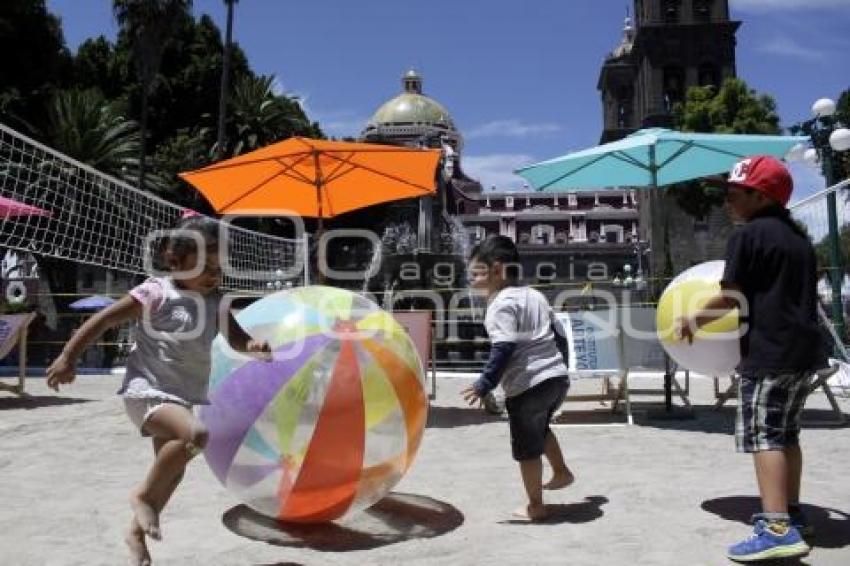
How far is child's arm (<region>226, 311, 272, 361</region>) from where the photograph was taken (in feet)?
13.5

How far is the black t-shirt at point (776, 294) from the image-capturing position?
392 cm

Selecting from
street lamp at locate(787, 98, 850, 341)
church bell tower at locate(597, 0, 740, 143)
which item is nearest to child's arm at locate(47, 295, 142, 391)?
street lamp at locate(787, 98, 850, 341)

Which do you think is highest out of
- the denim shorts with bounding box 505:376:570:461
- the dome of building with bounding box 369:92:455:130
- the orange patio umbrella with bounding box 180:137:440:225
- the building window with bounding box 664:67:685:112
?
the dome of building with bounding box 369:92:455:130

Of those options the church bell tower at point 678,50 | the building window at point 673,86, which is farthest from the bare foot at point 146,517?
the building window at point 673,86

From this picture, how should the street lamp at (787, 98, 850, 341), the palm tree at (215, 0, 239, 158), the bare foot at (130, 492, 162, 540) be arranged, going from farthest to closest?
the palm tree at (215, 0, 239, 158)
the street lamp at (787, 98, 850, 341)
the bare foot at (130, 492, 162, 540)

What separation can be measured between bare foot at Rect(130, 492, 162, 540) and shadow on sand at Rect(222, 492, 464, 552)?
917 mm

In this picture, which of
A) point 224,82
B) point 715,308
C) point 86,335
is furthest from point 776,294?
point 224,82

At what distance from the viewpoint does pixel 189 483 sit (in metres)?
5.79

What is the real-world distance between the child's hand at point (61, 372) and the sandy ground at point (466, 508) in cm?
98

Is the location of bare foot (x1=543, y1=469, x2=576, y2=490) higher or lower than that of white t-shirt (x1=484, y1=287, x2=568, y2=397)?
lower

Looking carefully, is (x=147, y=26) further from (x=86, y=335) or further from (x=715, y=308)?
(x=715, y=308)

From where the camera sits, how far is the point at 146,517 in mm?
3553

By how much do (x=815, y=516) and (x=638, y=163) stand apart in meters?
6.75

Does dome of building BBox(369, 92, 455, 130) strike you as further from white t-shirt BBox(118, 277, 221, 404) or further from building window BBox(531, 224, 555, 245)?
white t-shirt BBox(118, 277, 221, 404)
